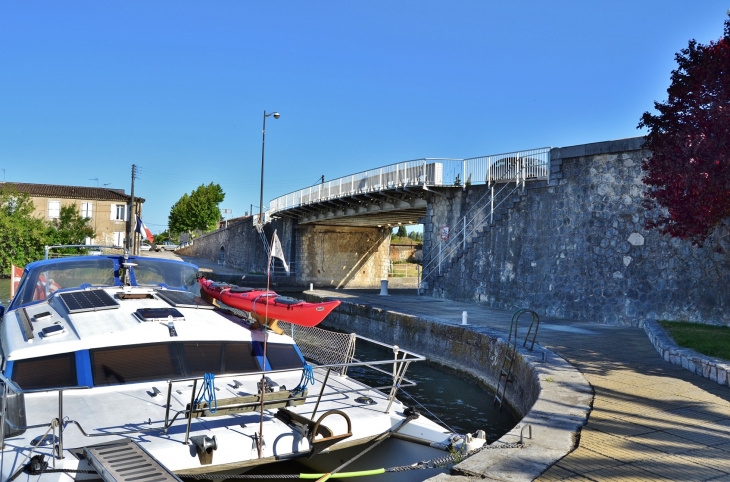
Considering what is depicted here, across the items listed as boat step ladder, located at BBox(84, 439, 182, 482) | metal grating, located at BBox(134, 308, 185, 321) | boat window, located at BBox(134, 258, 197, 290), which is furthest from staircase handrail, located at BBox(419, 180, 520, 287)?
boat step ladder, located at BBox(84, 439, 182, 482)

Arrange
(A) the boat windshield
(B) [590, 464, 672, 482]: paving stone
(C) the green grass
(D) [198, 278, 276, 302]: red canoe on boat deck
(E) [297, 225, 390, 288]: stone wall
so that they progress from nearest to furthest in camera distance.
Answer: (B) [590, 464, 672, 482]: paving stone → (A) the boat windshield → (D) [198, 278, 276, 302]: red canoe on boat deck → (C) the green grass → (E) [297, 225, 390, 288]: stone wall

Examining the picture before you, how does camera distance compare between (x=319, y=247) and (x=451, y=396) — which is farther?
(x=319, y=247)

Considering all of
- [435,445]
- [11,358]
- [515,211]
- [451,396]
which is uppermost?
[515,211]

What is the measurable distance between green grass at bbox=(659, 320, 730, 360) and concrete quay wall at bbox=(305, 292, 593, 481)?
242 centimetres

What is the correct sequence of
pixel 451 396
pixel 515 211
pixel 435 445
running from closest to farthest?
pixel 435 445 < pixel 451 396 < pixel 515 211

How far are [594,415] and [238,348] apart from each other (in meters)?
4.08

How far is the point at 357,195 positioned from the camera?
92.8 ft

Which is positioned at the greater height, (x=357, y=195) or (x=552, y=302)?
(x=357, y=195)

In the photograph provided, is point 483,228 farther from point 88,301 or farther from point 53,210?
point 53,210

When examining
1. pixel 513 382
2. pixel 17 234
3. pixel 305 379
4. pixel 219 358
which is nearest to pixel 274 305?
pixel 219 358

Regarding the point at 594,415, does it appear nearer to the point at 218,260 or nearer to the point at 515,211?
the point at 515,211

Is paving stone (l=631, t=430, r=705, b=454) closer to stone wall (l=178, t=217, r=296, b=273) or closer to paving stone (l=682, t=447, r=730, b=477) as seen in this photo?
paving stone (l=682, t=447, r=730, b=477)

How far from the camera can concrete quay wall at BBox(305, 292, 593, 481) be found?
5090 mm

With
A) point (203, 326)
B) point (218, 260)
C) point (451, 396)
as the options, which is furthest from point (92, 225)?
point (203, 326)
